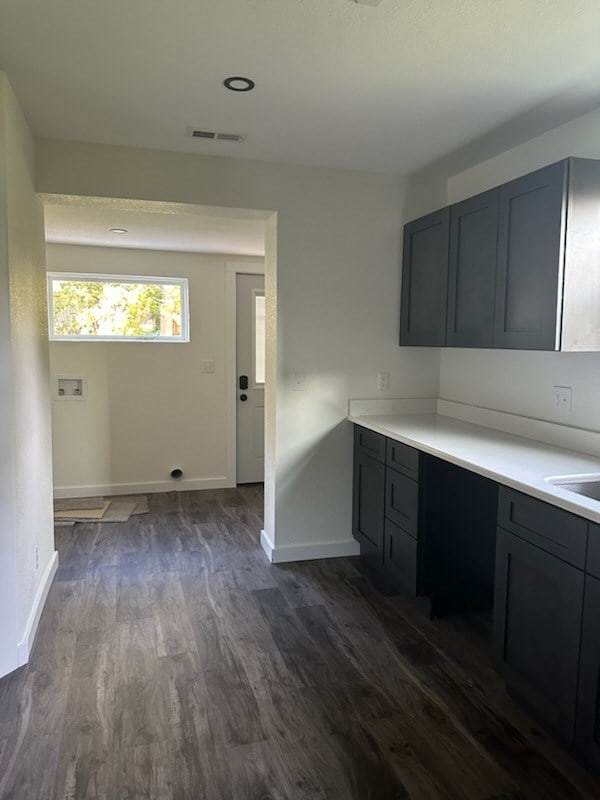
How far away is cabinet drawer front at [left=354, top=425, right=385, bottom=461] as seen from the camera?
3.09 m

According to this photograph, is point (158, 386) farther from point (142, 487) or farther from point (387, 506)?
point (387, 506)

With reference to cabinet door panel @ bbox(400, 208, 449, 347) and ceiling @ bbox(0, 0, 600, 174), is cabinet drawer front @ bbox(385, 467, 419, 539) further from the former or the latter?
ceiling @ bbox(0, 0, 600, 174)

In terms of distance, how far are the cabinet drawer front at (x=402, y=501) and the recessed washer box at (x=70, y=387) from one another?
3.10 m

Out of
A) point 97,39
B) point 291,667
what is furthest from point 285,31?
point 291,667

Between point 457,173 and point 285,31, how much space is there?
187 cm

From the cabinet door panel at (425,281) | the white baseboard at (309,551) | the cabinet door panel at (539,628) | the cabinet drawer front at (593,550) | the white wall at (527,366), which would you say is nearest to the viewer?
the cabinet drawer front at (593,550)

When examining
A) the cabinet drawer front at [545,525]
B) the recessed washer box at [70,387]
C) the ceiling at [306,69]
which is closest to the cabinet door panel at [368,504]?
the cabinet drawer front at [545,525]

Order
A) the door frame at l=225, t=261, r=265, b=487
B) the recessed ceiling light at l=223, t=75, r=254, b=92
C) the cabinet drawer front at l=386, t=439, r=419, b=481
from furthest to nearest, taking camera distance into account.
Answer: the door frame at l=225, t=261, r=265, b=487, the cabinet drawer front at l=386, t=439, r=419, b=481, the recessed ceiling light at l=223, t=75, r=254, b=92

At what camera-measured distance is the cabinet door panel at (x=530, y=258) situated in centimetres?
221

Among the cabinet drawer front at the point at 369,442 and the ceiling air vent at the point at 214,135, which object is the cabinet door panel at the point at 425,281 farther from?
the ceiling air vent at the point at 214,135

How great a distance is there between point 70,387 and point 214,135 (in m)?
2.94

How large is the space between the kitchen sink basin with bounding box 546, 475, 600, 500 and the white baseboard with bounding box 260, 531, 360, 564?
176 centimetres

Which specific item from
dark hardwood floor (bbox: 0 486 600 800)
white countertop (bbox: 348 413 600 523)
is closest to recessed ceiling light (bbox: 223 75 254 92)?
white countertop (bbox: 348 413 600 523)

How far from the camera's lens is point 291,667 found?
238 centimetres
